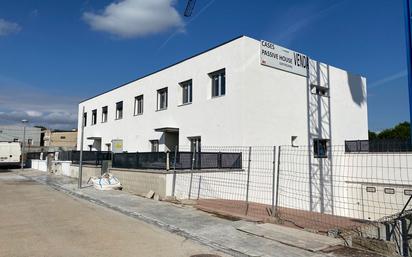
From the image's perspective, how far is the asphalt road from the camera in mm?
7152

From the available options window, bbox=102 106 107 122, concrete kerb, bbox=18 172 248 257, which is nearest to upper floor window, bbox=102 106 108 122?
window, bbox=102 106 107 122

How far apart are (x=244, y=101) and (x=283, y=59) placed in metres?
4.46

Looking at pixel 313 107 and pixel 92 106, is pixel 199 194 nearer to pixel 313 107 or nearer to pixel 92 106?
pixel 313 107

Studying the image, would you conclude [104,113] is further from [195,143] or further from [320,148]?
[320,148]

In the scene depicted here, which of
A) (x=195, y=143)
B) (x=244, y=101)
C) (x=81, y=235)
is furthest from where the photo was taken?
(x=195, y=143)

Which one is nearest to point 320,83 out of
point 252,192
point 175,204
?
point 252,192

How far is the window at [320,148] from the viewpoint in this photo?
77.1 feet

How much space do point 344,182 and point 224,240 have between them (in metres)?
16.5

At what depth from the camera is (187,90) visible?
24.2 metres


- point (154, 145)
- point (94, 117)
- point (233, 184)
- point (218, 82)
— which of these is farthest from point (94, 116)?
point (233, 184)

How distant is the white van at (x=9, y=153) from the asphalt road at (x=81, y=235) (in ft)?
95.8

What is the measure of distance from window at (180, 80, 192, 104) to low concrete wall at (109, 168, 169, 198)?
6814 mm

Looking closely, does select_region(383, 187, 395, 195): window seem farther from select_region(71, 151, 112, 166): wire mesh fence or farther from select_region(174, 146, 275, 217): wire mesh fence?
select_region(71, 151, 112, 166): wire mesh fence

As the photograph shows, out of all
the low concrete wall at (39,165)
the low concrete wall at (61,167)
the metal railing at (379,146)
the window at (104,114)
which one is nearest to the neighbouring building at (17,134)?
the low concrete wall at (39,165)
